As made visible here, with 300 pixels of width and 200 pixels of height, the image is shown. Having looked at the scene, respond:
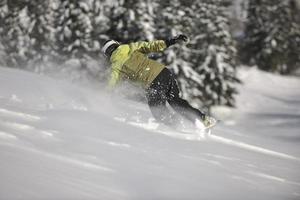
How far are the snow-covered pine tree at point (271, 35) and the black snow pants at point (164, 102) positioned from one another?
3620cm

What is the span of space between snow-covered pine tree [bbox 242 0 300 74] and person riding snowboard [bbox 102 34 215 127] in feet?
119

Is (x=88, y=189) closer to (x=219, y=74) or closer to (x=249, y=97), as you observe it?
(x=219, y=74)

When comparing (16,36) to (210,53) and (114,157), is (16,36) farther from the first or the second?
(114,157)

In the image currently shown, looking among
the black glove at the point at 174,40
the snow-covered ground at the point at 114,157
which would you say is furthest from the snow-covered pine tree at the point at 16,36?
the black glove at the point at 174,40

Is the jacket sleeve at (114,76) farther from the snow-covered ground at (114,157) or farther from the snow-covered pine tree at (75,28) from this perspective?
the snow-covered pine tree at (75,28)

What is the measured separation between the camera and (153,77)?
800 centimetres

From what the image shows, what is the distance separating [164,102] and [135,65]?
0.82 meters

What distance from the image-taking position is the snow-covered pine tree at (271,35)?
4256 cm

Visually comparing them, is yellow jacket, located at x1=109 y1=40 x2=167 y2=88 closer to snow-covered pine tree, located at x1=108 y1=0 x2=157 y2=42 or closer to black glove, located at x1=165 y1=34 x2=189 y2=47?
black glove, located at x1=165 y1=34 x2=189 y2=47

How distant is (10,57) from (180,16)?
1095 centimetres

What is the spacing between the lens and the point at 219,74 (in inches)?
1139

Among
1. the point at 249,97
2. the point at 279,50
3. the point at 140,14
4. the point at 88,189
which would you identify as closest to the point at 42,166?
the point at 88,189

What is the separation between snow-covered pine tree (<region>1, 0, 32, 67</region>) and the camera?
Answer: 2827 centimetres

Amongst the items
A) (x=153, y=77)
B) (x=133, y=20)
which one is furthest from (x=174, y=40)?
(x=133, y=20)
